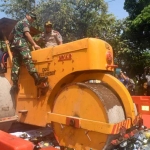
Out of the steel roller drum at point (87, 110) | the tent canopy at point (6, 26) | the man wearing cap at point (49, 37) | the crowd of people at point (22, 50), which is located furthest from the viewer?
the man wearing cap at point (49, 37)

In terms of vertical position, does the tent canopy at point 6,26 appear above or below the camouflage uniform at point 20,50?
above

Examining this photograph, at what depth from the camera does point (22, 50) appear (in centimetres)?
393

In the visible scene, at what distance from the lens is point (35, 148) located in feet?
8.49

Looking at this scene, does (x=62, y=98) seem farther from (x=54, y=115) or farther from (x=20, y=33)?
(x=20, y=33)

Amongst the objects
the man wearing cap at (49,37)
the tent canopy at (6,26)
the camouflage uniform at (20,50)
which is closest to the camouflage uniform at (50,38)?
the man wearing cap at (49,37)

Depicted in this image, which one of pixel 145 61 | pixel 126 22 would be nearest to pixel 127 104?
pixel 145 61

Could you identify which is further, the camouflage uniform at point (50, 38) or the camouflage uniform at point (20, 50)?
the camouflage uniform at point (50, 38)

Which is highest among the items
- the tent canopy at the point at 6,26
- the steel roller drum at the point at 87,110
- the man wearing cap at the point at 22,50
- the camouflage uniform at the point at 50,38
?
the tent canopy at the point at 6,26

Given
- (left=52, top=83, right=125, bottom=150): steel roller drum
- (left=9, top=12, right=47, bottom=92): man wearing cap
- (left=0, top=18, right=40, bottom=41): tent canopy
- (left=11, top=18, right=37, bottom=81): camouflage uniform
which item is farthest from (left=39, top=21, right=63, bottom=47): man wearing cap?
(left=52, top=83, right=125, bottom=150): steel roller drum

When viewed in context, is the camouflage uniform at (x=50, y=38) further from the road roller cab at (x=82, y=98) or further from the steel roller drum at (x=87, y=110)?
the steel roller drum at (x=87, y=110)

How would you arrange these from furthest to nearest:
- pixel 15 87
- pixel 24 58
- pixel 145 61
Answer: pixel 145 61 < pixel 15 87 < pixel 24 58

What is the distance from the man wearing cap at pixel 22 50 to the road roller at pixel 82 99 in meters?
0.13

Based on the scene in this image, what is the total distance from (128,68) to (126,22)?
117 inches

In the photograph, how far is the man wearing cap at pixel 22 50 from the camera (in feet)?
12.4
